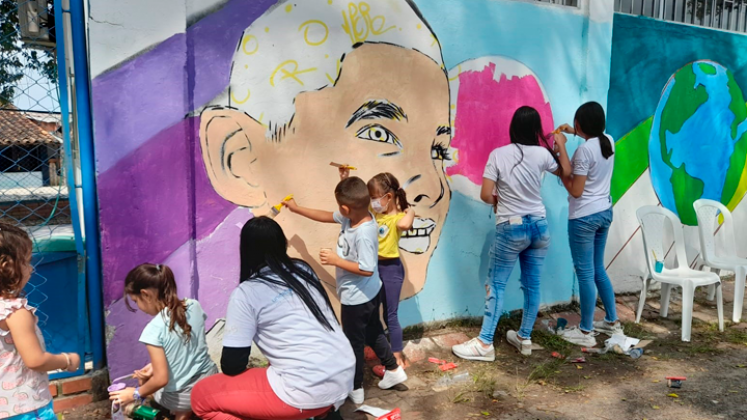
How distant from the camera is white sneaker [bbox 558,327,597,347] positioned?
4.18 meters

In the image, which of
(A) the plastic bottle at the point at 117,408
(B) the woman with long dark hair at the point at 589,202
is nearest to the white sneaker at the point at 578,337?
(B) the woman with long dark hair at the point at 589,202

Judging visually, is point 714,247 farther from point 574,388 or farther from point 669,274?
point 574,388

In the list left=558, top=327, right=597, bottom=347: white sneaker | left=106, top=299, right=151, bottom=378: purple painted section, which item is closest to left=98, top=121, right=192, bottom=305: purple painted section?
left=106, top=299, right=151, bottom=378: purple painted section

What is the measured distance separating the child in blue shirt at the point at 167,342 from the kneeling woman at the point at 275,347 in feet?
0.71

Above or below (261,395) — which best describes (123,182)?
above

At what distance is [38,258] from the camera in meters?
3.12

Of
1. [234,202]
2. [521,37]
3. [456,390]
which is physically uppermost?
[521,37]

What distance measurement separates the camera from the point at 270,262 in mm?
2521

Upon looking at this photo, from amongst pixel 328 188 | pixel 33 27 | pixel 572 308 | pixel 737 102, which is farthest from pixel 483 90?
pixel 737 102

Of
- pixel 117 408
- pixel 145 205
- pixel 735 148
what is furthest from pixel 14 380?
pixel 735 148

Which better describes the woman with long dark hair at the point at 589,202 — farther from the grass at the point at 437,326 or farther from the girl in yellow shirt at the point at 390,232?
the girl in yellow shirt at the point at 390,232

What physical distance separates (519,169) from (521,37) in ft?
4.35

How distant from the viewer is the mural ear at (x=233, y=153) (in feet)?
11.0

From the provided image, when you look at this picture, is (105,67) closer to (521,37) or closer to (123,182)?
(123,182)
